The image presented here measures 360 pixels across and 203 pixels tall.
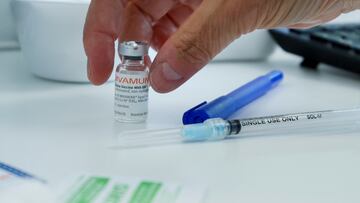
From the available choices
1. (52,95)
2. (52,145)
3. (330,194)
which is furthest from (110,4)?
(330,194)

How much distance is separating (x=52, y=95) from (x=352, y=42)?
0.44 m

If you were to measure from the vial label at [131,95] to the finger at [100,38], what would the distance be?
7 centimetres

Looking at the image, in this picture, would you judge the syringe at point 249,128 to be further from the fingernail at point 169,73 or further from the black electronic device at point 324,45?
the black electronic device at point 324,45

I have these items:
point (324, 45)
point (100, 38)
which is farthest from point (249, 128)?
point (324, 45)

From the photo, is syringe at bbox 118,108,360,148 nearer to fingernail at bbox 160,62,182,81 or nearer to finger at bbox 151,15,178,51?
fingernail at bbox 160,62,182,81

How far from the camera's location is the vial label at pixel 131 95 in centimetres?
50

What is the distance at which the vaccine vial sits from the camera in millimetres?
497

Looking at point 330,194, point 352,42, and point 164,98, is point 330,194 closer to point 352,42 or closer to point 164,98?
point 164,98

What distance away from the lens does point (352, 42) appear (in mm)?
784

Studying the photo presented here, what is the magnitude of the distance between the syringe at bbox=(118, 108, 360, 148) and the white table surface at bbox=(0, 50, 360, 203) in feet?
0.04

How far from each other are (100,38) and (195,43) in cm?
16

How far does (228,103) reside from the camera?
54 cm

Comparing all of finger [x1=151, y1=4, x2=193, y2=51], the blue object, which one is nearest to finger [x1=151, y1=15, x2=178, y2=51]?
finger [x1=151, y1=4, x2=193, y2=51]

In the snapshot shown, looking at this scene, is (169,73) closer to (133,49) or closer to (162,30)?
(133,49)
